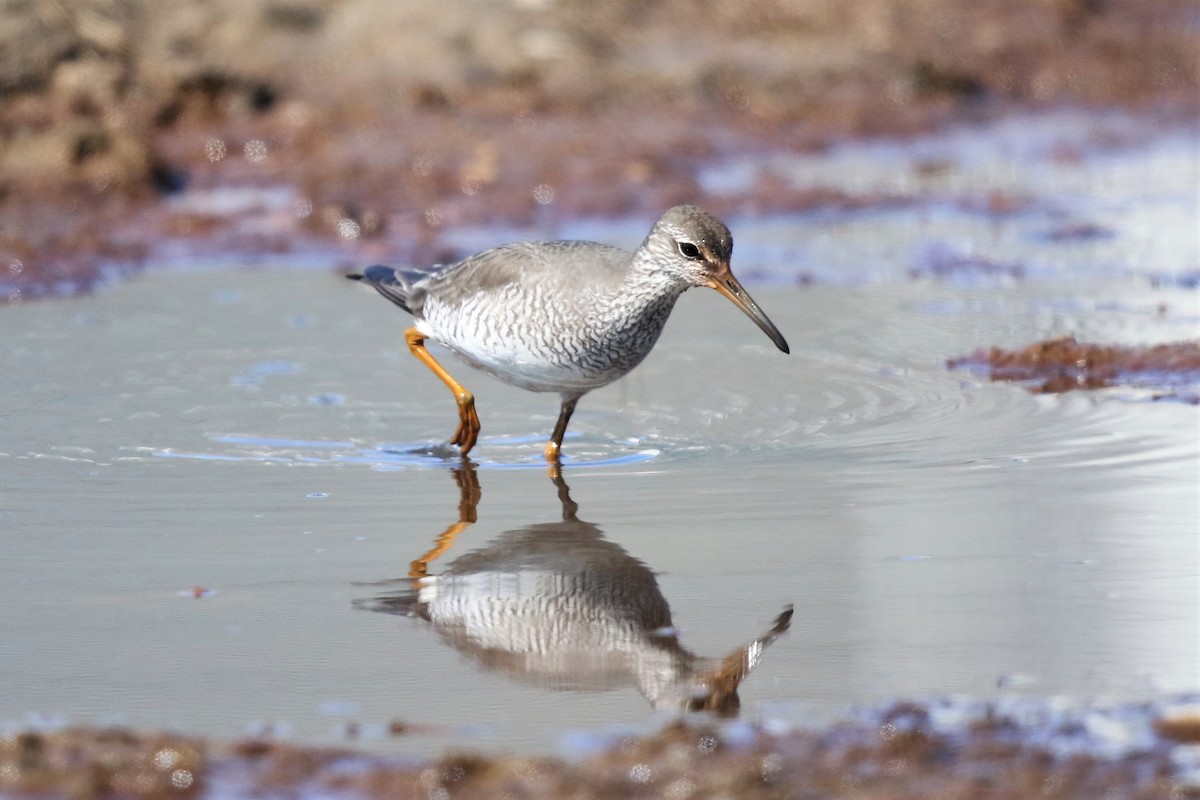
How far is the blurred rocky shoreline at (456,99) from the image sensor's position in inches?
484

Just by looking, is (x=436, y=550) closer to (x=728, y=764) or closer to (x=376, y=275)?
(x=728, y=764)

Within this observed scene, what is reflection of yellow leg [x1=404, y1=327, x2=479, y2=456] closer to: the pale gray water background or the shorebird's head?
the pale gray water background

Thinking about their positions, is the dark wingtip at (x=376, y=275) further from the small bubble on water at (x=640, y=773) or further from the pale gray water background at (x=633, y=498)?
the small bubble on water at (x=640, y=773)

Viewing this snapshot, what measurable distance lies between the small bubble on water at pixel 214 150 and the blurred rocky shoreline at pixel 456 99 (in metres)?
0.02

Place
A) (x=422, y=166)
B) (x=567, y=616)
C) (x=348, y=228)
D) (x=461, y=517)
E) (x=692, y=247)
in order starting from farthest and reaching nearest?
1. (x=422, y=166)
2. (x=348, y=228)
3. (x=692, y=247)
4. (x=461, y=517)
5. (x=567, y=616)

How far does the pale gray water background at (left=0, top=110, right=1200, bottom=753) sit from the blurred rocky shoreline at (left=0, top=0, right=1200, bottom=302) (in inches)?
65.1

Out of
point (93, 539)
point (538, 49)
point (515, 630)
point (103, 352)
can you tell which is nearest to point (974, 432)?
point (515, 630)

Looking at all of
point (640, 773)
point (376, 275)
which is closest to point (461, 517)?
point (640, 773)

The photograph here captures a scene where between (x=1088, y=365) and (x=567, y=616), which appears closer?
(x=567, y=616)

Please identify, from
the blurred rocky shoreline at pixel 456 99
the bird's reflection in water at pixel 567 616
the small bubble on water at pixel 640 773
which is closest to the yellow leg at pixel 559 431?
the bird's reflection in water at pixel 567 616

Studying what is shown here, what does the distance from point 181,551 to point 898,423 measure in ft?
9.70

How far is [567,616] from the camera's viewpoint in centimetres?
522

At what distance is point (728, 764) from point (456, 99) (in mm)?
11807

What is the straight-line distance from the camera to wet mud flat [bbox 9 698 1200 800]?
4.10m
